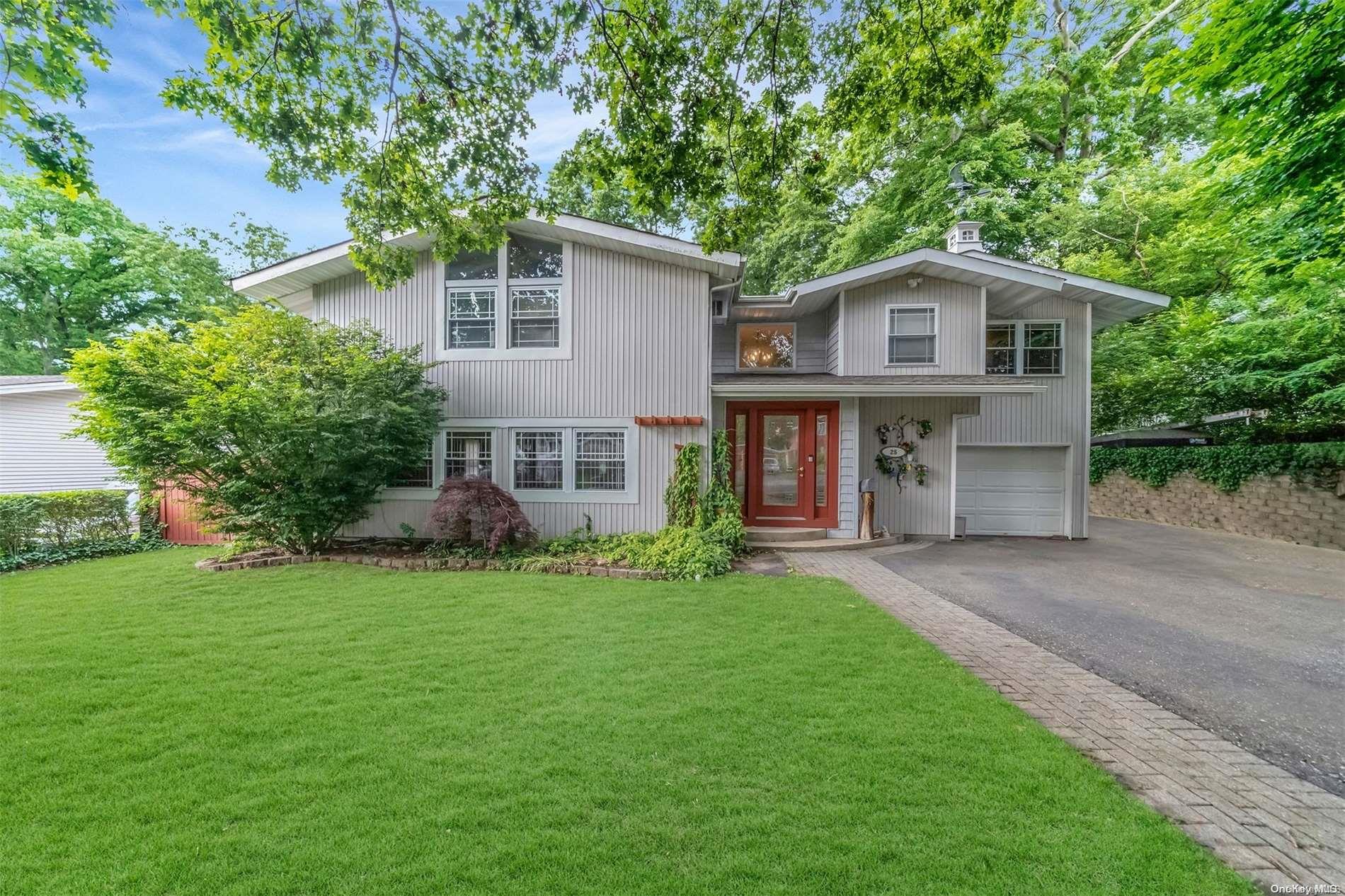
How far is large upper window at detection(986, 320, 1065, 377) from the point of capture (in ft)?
34.2

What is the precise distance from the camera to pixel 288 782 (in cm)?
248

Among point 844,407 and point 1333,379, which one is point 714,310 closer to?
point 844,407

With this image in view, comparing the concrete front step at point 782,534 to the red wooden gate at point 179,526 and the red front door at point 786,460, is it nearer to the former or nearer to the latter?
the red front door at point 786,460

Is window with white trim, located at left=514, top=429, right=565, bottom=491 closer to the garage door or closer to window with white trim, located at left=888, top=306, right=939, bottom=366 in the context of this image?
window with white trim, located at left=888, top=306, right=939, bottom=366

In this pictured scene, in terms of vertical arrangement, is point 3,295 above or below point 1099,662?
above

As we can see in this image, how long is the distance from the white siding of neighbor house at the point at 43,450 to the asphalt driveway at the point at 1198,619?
1713cm

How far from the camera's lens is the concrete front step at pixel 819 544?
8.62 m

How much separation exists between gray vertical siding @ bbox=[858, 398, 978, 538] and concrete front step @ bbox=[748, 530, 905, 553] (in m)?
1.25

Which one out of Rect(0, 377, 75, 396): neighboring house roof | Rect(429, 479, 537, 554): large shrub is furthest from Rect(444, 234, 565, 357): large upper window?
Rect(0, 377, 75, 396): neighboring house roof

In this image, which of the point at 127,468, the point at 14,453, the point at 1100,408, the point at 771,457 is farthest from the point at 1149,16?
the point at 14,453

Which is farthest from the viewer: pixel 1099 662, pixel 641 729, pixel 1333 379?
pixel 1333 379

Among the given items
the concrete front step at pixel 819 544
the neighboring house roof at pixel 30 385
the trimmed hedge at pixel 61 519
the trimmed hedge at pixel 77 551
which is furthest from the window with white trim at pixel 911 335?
the neighboring house roof at pixel 30 385

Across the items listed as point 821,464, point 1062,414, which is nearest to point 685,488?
point 821,464

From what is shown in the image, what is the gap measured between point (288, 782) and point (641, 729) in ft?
5.80
